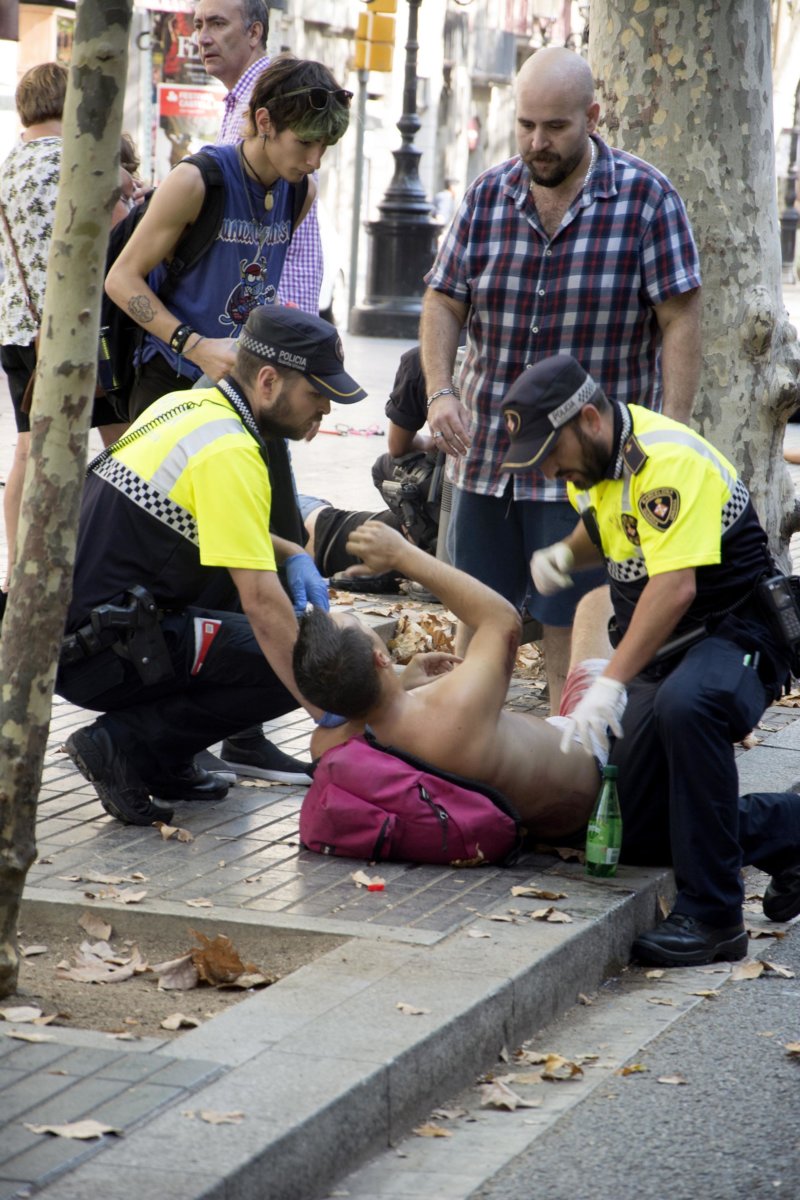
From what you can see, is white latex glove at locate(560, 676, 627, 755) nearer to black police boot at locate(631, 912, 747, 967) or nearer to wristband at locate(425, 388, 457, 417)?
black police boot at locate(631, 912, 747, 967)

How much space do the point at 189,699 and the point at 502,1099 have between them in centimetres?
189

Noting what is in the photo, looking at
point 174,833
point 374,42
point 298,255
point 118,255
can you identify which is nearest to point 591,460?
point 174,833

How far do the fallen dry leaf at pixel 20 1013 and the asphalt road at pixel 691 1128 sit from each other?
100 centimetres

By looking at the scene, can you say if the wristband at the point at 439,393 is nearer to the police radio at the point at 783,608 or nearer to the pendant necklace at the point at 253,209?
the pendant necklace at the point at 253,209

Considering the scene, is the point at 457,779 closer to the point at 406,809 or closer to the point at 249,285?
the point at 406,809

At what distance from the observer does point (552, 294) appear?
18.7 ft

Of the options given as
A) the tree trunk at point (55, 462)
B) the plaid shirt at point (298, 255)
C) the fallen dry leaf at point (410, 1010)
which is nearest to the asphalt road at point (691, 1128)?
the fallen dry leaf at point (410, 1010)

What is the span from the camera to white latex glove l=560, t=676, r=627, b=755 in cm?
463

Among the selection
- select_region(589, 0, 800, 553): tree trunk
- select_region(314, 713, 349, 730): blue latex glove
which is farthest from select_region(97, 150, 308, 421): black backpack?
select_region(589, 0, 800, 553): tree trunk

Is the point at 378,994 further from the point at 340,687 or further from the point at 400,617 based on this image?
the point at 400,617

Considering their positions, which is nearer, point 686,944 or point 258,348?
point 686,944

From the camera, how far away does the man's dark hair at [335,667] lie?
4734 millimetres

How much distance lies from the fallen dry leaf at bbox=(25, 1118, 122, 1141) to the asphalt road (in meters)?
0.67

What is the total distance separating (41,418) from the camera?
3.86 m
